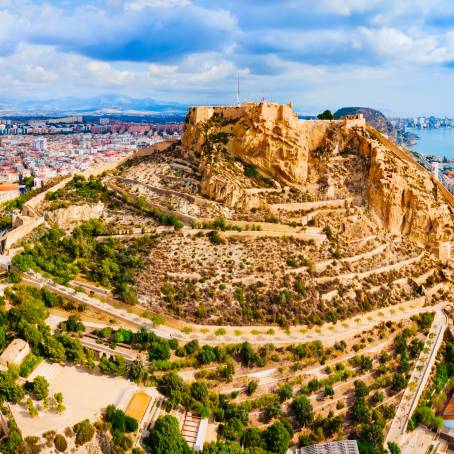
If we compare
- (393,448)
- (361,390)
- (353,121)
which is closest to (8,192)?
(353,121)

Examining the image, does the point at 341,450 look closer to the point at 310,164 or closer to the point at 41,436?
the point at 41,436

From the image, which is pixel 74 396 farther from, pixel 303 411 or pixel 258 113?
pixel 258 113

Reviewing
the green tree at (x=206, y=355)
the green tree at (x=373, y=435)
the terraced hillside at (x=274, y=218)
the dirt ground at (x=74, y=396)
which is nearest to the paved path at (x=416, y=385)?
the green tree at (x=373, y=435)

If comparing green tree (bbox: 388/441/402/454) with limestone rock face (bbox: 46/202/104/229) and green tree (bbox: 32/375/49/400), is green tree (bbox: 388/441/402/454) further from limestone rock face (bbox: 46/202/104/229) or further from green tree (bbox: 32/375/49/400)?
limestone rock face (bbox: 46/202/104/229)

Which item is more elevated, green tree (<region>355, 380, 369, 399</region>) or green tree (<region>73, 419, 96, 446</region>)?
green tree (<region>73, 419, 96, 446</region>)

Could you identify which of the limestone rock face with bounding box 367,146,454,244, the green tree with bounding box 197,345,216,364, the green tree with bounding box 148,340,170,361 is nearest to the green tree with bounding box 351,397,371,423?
the green tree with bounding box 197,345,216,364

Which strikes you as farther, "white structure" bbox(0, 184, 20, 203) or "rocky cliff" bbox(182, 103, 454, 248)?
"white structure" bbox(0, 184, 20, 203)

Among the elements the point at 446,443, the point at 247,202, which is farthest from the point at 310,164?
the point at 446,443

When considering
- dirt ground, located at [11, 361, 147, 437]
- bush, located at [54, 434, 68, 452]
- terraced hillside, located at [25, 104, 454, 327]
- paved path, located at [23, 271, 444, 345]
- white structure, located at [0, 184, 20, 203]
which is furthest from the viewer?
white structure, located at [0, 184, 20, 203]
